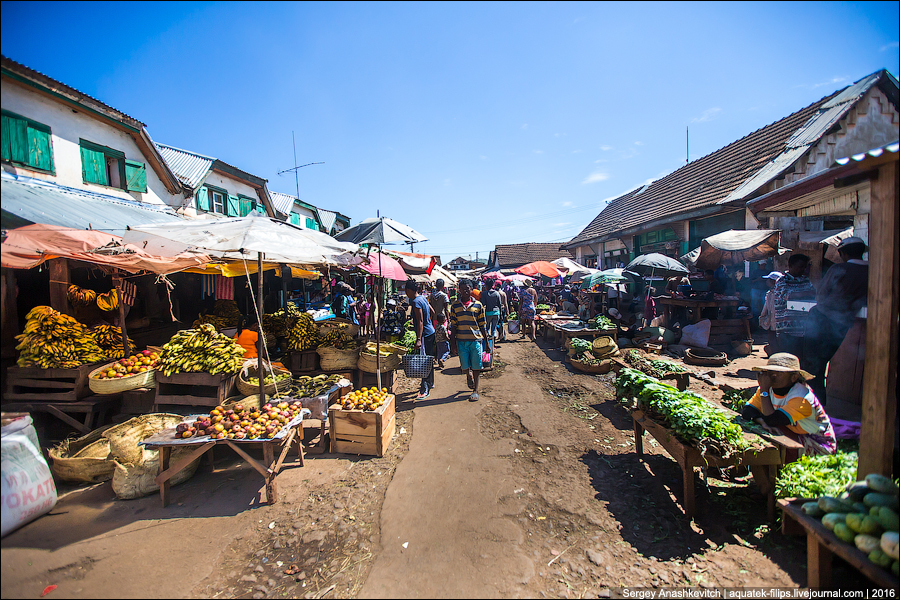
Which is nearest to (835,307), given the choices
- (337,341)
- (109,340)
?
(337,341)

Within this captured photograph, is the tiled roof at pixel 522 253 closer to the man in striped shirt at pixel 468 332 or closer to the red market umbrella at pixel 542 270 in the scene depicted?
the red market umbrella at pixel 542 270

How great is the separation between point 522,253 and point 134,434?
126ft

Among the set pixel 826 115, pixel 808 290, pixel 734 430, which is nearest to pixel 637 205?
pixel 826 115

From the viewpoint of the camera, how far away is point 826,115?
7.11m

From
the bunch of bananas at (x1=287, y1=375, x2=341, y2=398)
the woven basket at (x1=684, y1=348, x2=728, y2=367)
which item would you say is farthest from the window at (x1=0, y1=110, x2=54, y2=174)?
the woven basket at (x1=684, y1=348, x2=728, y2=367)

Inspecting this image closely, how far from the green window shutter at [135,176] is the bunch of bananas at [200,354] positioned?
778 cm

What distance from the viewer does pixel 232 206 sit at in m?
16.2

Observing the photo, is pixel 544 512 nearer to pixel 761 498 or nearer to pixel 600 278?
pixel 761 498

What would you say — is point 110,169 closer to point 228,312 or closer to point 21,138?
point 228,312

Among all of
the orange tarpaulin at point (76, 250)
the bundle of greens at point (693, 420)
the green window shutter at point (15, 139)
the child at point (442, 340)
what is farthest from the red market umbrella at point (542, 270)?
the green window shutter at point (15, 139)

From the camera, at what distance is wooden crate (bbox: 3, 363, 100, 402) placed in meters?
4.71

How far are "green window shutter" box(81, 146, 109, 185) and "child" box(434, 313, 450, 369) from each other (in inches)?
321

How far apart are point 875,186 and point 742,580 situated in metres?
3.04

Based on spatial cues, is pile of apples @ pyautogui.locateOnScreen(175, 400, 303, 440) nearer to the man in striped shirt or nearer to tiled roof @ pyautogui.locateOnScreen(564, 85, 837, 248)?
the man in striped shirt
